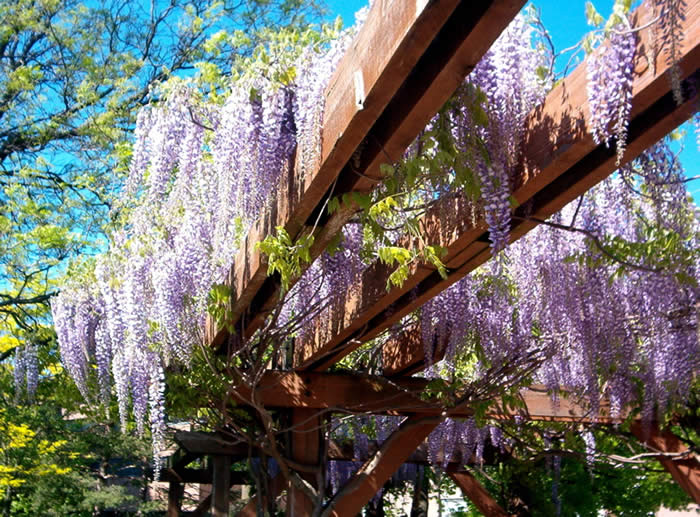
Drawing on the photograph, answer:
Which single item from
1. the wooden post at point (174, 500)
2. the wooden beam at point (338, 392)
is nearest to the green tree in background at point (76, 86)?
the wooden post at point (174, 500)

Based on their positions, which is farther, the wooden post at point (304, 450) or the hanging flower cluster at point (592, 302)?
the wooden post at point (304, 450)

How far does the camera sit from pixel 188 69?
8492mm

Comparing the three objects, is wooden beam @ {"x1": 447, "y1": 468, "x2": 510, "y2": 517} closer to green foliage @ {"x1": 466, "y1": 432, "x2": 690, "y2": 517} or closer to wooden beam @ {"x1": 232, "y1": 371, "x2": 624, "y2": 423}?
green foliage @ {"x1": 466, "y1": 432, "x2": 690, "y2": 517}

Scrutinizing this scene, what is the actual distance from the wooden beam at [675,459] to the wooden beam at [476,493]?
77.6 inches

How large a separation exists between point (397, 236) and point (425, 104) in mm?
1310

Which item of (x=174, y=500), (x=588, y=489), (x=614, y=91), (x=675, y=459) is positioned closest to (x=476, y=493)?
(x=588, y=489)

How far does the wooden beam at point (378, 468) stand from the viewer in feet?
15.5

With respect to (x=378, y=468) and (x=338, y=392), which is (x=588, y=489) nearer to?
(x=378, y=468)

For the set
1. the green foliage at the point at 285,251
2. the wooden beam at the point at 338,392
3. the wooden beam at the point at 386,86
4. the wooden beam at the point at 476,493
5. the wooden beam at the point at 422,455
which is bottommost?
the wooden beam at the point at 476,493

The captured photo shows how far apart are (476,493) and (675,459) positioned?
217 cm

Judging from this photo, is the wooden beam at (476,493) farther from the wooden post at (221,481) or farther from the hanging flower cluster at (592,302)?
the hanging flower cluster at (592,302)

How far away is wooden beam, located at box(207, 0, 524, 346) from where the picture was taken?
145 centimetres

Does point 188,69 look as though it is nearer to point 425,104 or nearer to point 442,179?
point 442,179

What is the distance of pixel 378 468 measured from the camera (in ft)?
16.2
